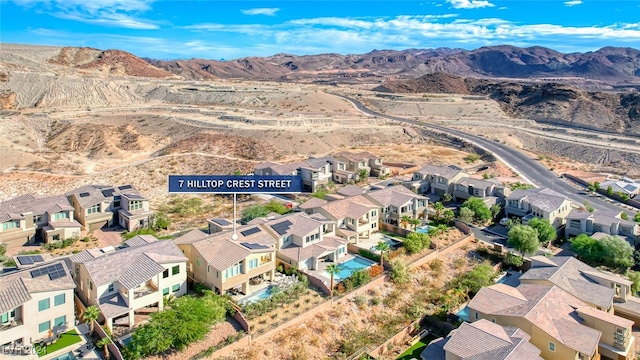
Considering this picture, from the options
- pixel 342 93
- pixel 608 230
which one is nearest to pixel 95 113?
pixel 342 93

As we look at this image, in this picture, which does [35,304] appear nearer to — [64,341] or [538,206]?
[64,341]

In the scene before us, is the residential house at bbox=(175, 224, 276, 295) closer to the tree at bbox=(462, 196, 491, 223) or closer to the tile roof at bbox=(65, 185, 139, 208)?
the tile roof at bbox=(65, 185, 139, 208)

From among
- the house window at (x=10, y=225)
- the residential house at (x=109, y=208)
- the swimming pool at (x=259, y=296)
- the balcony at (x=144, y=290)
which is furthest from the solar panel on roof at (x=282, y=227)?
the house window at (x=10, y=225)

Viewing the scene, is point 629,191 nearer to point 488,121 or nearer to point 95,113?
point 488,121

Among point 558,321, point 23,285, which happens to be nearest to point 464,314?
point 558,321

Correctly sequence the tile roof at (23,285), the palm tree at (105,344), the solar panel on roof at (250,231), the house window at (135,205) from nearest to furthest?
1. the palm tree at (105,344)
2. the tile roof at (23,285)
3. the solar panel on roof at (250,231)
4. the house window at (135,205)

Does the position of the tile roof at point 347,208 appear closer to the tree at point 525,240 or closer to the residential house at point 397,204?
the residential house at point 397,204

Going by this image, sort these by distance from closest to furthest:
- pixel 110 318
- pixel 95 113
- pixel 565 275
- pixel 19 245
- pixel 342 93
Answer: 1. pixel 110 318
2. pixel 565 275
3. pixel 19 245
4. pixel 95 113
5. pixel 342 93

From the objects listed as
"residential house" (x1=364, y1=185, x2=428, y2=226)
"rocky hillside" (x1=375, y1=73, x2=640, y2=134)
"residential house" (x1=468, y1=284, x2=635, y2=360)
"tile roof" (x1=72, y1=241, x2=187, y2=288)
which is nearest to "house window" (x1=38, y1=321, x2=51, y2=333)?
"tile roof" (x1=72, y1=241, x2=187, y2=288)
